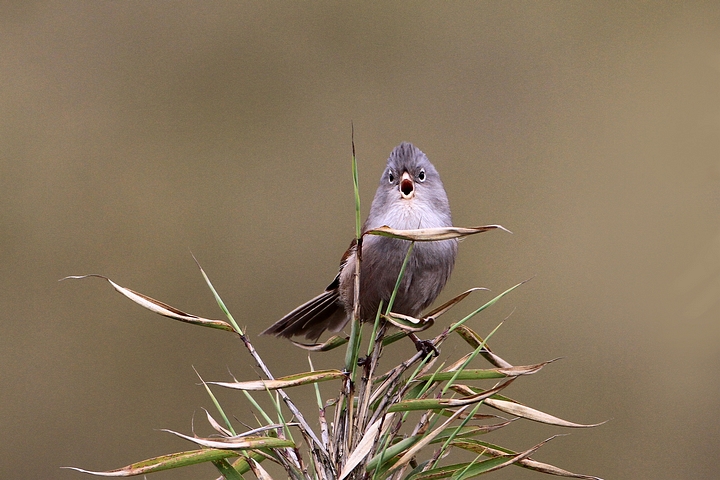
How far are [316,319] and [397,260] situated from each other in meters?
0.29

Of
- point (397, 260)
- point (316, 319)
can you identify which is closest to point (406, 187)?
point (397, 260)

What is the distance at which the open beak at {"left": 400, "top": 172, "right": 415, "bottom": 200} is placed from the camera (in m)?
1.23

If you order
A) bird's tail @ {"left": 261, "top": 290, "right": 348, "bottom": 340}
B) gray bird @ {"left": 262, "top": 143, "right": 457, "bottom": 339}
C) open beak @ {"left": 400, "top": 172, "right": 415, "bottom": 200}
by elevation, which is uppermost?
open beak @ {"left": 400, "top": 172, "right": 415, "bottom": 200}

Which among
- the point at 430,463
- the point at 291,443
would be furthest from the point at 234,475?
the point at 430,463

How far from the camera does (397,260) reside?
1156mm

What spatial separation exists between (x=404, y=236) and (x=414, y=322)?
0.40 ft

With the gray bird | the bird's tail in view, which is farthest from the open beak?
the bird's tail

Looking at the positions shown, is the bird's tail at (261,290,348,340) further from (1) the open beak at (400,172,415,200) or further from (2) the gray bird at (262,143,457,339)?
(1) the open beak at (400,172,415,200)

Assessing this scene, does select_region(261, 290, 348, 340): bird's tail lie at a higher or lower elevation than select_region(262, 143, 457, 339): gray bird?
lower

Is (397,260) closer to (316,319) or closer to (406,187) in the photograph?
(406,187)

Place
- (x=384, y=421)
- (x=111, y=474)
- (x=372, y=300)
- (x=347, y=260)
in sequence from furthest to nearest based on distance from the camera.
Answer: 1. (x=347, y=260)
2. (x=372, y=300)
3. (x=384, y=421)
4. (x=111, y=474)

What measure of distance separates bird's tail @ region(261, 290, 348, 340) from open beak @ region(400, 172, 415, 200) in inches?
9.8

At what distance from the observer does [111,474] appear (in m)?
0.54

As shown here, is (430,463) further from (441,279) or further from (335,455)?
(441,279)
